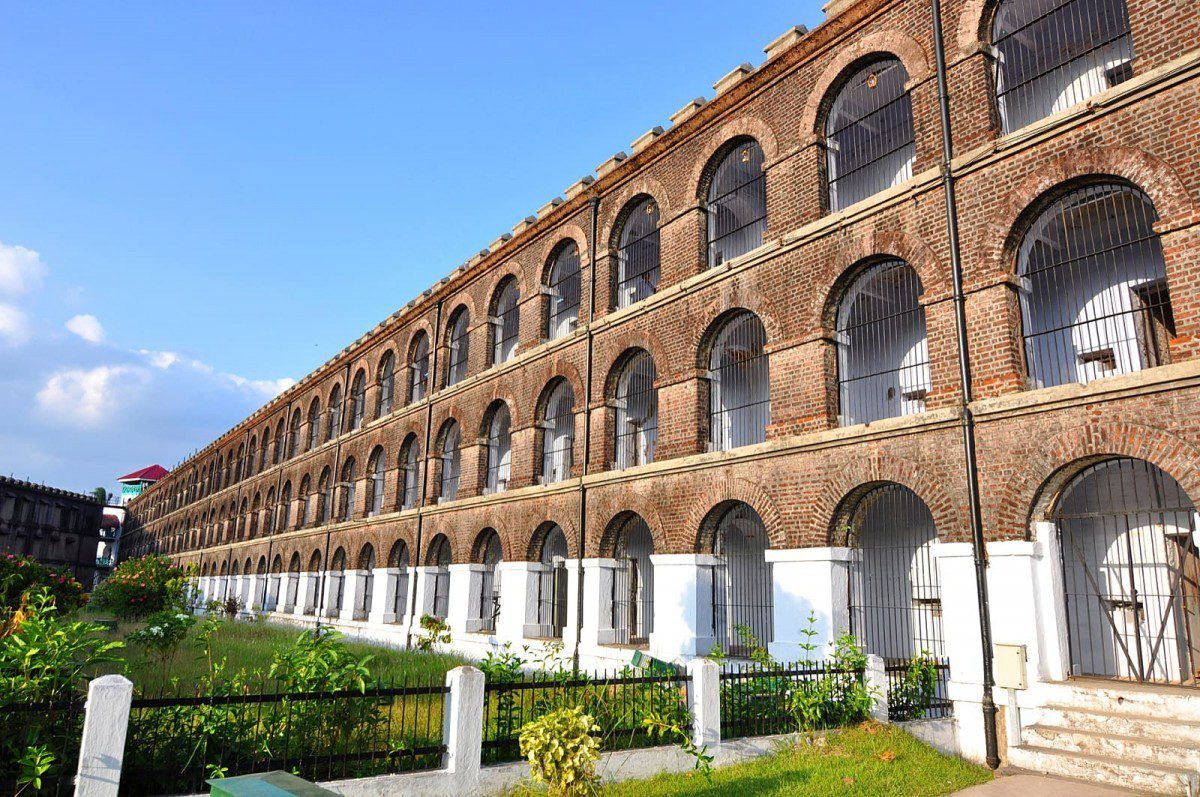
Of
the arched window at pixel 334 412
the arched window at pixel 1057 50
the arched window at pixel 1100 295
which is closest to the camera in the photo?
the arched window at pixel 1100 295

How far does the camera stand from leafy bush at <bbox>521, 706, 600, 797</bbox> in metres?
6.79

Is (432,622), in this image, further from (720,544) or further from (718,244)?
(718,244)

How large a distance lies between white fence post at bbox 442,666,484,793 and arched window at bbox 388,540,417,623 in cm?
1773

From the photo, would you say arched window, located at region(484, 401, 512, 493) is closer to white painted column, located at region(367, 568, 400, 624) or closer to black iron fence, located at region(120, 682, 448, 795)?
white painted column, located at region(367, 568, 400, 624)

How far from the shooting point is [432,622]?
19.0 metres

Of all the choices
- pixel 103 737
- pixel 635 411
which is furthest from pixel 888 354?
pixel 103 737

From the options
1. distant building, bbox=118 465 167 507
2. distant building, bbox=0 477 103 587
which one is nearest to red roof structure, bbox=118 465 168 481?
distant building, bbox=118 465 167 507

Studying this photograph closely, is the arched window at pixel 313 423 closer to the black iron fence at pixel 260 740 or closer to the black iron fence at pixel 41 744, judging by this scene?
the black iron fence at pixel 260 740

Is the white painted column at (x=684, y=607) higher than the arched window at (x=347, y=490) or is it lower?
lower

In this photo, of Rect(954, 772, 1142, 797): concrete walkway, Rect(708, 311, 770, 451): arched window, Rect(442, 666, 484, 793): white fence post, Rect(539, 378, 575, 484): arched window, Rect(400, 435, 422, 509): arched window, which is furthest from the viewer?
Rect(400, 435, 422, 509): arched window

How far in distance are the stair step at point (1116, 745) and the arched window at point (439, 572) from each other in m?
16.5

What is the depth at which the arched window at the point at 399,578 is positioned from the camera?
2505 cm

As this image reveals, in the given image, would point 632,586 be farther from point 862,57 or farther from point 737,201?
point 862,57

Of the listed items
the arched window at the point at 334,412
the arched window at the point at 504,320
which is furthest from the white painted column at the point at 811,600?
the arched window at the point at 334,412
